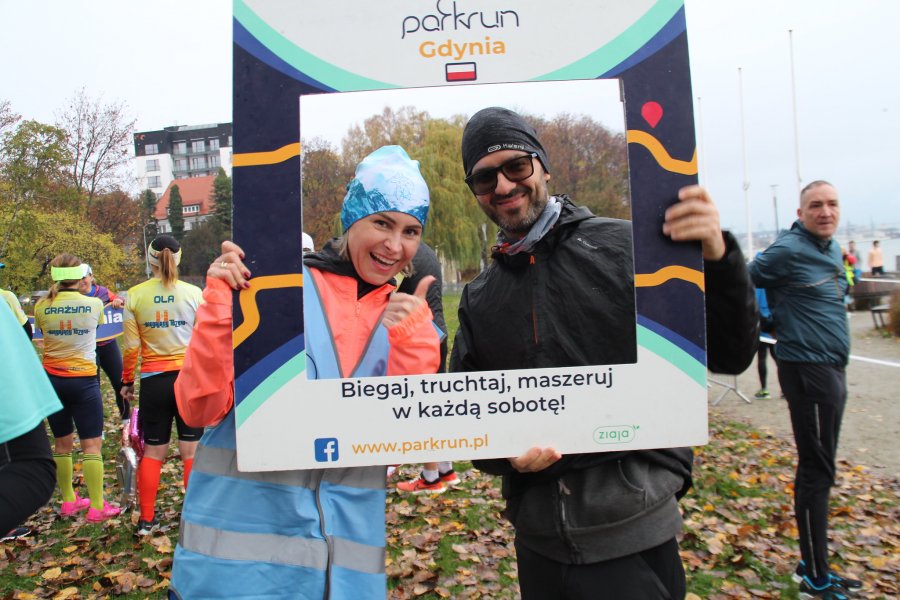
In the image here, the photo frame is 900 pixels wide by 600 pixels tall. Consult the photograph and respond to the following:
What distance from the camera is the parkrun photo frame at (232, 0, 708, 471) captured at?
1.56m

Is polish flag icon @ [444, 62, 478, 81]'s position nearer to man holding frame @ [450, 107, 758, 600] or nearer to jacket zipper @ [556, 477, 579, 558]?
Result: man holding frame @ [450, 107, 758, 600]

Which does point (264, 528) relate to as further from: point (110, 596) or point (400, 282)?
point (110, 596)

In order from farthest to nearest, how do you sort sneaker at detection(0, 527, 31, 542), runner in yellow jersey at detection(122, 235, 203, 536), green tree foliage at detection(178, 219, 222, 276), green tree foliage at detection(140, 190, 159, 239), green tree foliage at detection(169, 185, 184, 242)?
green tree foliage at detection(140, 190, 159, 239)
green tree foliage at detection(169, 185, 184, 242)
sneaker at detection(0, 527, 31, 542)
runner in yellow jersey at detection(122, 235, 203, 536)
green tree foliage at detection(178, 219, 222, 276)

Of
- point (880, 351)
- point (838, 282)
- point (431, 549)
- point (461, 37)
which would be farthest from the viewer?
point (880, 351)

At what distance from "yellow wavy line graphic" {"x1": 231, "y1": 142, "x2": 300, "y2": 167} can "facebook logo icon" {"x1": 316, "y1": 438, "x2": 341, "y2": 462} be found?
0.71 m

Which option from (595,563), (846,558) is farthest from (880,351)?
(595,563)

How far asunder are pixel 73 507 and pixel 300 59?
5.85 metres

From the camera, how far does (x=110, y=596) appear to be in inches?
166

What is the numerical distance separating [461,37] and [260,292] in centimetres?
82

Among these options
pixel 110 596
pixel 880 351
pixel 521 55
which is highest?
pixel 521 55

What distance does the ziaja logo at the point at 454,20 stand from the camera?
157cm

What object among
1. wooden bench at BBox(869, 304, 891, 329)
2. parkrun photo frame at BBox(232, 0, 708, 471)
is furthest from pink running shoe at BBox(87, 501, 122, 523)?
wooden bench at BBox(869, 304, 891, 329)

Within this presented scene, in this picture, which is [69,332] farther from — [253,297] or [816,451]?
[816,451]

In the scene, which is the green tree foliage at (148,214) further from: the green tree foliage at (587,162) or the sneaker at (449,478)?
the green tree foliage at (587,162)
